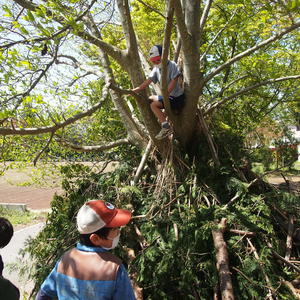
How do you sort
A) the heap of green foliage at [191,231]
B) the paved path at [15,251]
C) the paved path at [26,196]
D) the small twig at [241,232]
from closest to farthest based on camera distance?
the heap of green foliage at [191,231] → the small twig at [241,232] → the paved path at [15,251] → the paved path at [26,196]

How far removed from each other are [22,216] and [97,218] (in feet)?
35.8

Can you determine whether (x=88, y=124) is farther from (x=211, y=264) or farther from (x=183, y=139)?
(x=211, y=264)

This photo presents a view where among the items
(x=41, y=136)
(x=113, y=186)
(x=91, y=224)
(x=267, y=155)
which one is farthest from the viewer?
(x=267, y=155)

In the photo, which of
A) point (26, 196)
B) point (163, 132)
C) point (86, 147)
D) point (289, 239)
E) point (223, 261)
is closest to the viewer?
point (223, 261)

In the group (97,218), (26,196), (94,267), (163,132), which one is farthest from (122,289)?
(26,196)

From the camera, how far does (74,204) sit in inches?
193

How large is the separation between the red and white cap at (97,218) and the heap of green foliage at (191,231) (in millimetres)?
1346

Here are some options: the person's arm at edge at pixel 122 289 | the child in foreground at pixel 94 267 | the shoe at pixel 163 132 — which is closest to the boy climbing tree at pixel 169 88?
the shoe at pixel 163 132

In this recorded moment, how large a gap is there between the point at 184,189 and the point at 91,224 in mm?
2535

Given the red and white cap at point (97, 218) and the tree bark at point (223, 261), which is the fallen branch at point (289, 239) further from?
the red and white cap at point (97, 218)

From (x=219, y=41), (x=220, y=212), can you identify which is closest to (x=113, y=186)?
(x=220, y=212)

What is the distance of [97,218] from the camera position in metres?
1.70

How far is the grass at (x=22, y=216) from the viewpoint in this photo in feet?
33.8

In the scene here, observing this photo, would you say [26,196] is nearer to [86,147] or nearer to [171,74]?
[86,147]
